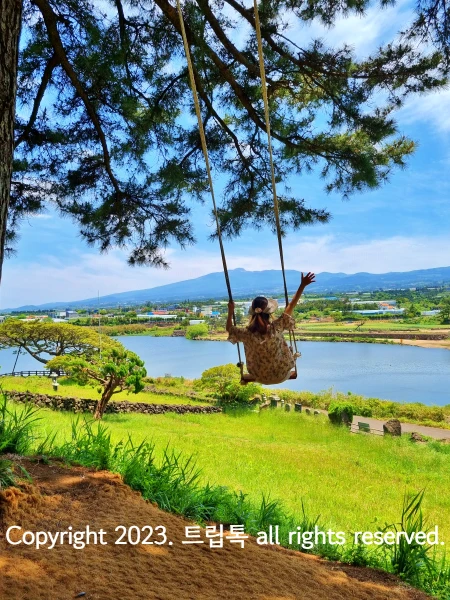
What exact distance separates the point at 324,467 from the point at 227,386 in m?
7.68

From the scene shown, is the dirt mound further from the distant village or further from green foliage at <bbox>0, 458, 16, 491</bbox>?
the distant village

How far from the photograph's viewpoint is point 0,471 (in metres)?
1.93

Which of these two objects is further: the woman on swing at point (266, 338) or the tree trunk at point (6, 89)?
the woman on swing at point (266, 338)

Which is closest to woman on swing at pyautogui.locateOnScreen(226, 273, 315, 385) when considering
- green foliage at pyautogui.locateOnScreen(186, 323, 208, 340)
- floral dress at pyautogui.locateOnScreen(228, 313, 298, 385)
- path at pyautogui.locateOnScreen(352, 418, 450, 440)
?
floral dress at pyautogui.locateOnScreen(228, 313, 298, 385)

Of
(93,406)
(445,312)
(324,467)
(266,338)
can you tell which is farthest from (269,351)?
(445,312)

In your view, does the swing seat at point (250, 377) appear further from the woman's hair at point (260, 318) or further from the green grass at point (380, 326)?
the green grass at point (380, 326)

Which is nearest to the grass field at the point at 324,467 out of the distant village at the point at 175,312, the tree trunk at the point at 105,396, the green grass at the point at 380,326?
the tree trunk at the point at 105,396

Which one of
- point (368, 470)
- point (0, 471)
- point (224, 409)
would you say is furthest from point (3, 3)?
point (224, 409)

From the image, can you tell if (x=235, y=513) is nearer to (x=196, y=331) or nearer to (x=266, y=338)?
(x=266, y=338)

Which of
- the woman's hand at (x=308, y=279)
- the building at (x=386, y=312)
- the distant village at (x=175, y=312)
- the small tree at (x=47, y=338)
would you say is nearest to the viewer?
the woman's hand at (x=308, y=279)

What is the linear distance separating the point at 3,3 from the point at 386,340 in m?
18.8

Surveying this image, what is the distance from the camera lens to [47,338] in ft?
39.5

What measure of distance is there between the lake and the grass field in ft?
21.0

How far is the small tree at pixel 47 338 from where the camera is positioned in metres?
11.8
